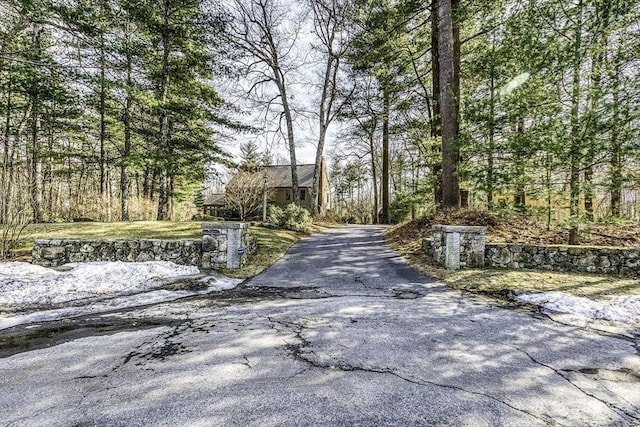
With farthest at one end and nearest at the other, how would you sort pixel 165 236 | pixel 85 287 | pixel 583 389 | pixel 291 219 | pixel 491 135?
pixel 291 219 < pixel 165 236 < pixel 491 135 < pixel 85 287 < pixel 583 389

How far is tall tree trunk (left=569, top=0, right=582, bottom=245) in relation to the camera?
20.0ft

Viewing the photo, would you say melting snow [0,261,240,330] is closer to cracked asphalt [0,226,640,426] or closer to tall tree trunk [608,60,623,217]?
cracked asphalt [0,226,640,426]

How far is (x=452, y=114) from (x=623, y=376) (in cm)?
776

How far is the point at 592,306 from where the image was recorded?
13.8ft

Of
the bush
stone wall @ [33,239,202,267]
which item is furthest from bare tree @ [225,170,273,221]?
stone wall @ [33,239,202,267]

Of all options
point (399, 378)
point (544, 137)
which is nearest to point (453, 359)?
point (399, 378)

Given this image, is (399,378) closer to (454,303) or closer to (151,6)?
(454,303)

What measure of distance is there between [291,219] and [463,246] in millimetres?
8084

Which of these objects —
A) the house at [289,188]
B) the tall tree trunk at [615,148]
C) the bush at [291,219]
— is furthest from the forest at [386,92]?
the house at [289,188]

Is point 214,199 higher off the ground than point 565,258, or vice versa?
point 214,199

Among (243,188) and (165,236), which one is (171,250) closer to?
(165,236)

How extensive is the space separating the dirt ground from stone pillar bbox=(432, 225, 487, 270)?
100 cm

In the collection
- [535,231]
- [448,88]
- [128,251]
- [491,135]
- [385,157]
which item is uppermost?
[385,157]

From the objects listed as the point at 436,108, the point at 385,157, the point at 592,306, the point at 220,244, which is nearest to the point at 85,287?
the point at 220,244
